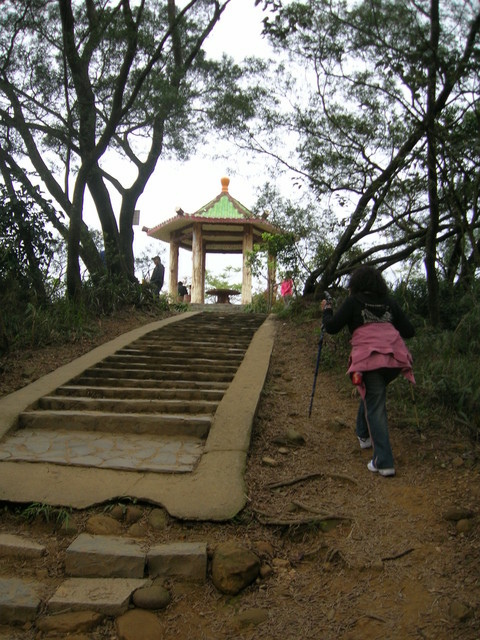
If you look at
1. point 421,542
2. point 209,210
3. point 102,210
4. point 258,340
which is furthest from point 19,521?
point 209,210

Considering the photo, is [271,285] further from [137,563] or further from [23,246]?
[137,563]

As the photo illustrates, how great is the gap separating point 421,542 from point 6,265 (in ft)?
23.5

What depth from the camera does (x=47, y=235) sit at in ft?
28.9

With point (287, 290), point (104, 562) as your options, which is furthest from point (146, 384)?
point (287, 290)

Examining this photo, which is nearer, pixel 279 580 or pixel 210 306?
pixel 279 580

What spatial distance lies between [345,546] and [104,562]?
1318 mm

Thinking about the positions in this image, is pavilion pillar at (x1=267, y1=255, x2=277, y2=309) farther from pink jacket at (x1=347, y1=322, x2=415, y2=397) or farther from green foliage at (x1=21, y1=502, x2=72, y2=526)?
green foliage at (x1=21, y1=502, x2=72, y2=526)

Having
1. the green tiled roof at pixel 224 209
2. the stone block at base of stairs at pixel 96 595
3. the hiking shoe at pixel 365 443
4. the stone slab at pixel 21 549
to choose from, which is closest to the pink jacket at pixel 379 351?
the hiking shoe at pixel 365 443

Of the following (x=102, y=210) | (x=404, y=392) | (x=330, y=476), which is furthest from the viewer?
(x=102, y=210)

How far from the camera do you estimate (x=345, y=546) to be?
3104mm

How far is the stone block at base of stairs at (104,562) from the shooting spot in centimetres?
293

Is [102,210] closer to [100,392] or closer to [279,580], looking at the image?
[100,392]

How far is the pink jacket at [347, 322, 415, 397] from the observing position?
3.95 metres

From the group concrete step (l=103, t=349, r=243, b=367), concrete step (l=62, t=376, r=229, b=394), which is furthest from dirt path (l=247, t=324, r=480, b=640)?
concrete step (l=103, t=349, r=243, b=367)
